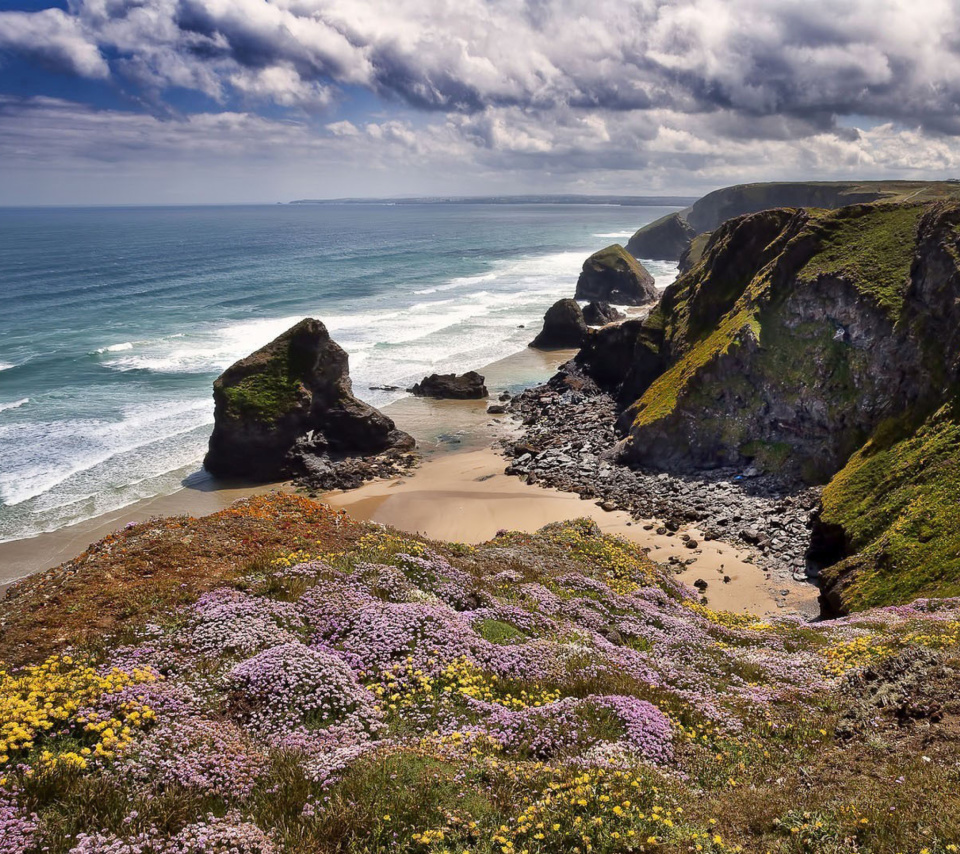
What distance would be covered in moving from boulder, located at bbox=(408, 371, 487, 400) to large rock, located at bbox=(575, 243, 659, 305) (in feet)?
185

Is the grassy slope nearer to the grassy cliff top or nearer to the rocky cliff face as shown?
the rocky cliff face

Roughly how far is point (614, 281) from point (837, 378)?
3072 inches

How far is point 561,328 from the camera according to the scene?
81688 millimetres

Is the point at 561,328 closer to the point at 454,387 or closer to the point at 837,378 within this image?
the point at 454,387

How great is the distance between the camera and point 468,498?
41312mm

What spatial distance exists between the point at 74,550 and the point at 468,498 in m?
22.7

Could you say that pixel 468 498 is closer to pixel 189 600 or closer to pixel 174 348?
pixel 189 600

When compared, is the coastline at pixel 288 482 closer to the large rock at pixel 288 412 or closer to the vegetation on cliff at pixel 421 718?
the large rock at pixel 288 412

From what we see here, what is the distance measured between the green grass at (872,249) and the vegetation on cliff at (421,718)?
85.2 feet

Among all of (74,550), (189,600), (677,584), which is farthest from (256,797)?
(74,550)

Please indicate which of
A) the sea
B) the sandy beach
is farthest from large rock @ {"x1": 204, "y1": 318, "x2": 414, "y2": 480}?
the sea

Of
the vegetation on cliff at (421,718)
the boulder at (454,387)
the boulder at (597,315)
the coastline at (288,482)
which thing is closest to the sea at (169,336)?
the coastline at (288,482)

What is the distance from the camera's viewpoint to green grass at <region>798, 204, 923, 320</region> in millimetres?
36344

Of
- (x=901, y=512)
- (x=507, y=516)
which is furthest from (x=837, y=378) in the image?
(x=507, y=516)
